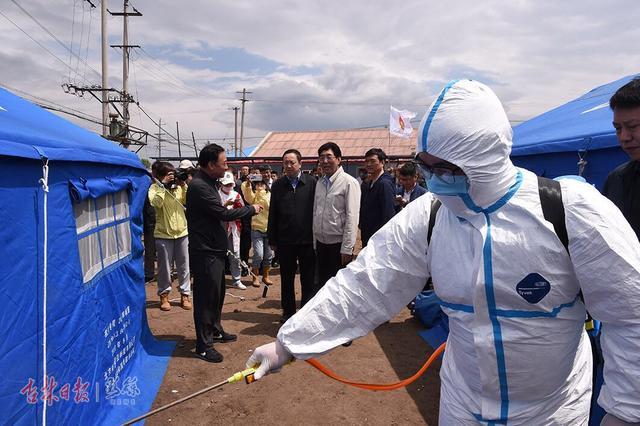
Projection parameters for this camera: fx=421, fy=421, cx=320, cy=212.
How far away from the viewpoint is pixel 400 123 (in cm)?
1723

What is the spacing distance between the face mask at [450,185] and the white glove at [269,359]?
79 centimetres

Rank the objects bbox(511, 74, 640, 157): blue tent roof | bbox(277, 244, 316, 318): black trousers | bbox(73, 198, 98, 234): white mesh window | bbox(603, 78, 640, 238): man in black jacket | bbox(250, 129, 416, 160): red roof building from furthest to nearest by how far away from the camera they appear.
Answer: bbox(250, 129, 416, 160): red roof building, bbox(277, 244, 316, 318): black trousers, bbox(511, 74, 640, 157): blue tent roof, bbox(73, 198, 98, 234): white mesh window, bbox(603, 78, 640, 238): man in black jacket

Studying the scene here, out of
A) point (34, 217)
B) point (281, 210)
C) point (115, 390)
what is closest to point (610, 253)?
point (34, 217)

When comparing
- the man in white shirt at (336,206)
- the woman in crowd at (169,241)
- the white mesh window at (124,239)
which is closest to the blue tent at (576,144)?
the man in white shirt at (336,206)

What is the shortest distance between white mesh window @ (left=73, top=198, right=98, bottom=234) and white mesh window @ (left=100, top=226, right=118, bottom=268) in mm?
213

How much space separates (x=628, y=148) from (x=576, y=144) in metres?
1.09

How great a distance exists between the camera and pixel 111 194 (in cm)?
352

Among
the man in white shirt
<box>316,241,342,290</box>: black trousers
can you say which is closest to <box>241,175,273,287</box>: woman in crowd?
<box>316,241,342,290</box>: black trousers

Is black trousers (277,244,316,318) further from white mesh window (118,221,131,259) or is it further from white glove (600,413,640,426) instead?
white glove (600,413,640,426)

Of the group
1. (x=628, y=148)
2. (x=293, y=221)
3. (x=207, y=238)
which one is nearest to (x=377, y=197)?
(x=293, y=221)

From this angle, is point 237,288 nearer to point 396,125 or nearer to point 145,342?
point 145,342

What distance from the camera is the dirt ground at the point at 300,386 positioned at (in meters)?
3.17

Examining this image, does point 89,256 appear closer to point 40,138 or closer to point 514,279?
point 40,138

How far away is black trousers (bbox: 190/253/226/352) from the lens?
3949 millimetres
